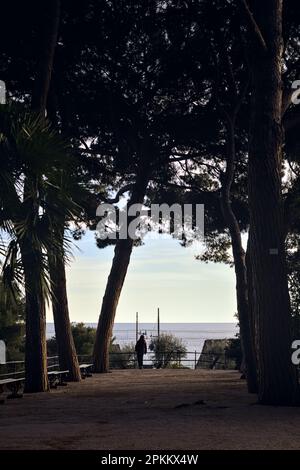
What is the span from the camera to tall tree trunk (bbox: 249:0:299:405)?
1291 centimetres

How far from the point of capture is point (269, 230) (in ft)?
43.3

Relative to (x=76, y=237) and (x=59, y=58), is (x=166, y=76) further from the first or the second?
(x=76, y=237)

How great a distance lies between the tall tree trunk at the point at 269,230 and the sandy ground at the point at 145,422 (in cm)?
71

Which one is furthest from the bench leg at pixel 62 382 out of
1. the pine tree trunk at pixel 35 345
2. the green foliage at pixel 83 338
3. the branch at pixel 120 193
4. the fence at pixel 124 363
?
the green foliage at pixel 83 338

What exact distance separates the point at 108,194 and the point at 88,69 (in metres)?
8.02

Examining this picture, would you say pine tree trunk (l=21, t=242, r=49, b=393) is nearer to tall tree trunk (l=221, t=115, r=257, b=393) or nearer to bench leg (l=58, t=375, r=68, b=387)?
bench leg (l=58, t=375, r=68, b=387)

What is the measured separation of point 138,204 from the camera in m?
26.1

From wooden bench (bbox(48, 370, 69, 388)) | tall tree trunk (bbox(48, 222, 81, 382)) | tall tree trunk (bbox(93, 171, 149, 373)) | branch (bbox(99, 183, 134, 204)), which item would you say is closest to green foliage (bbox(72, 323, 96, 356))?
tall tree trunk (bbox(93, 171, 149, 373))

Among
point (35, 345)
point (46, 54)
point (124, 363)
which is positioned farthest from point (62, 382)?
point (124, 363)

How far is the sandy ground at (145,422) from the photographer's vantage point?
812 centimetres

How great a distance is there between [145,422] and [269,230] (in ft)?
15.1

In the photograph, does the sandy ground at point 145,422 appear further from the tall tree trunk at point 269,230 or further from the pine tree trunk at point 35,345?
the pine tree trunk at point 35,345

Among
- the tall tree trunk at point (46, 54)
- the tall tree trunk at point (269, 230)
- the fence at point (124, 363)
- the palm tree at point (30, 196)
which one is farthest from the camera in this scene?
the fence at point (124, 363)

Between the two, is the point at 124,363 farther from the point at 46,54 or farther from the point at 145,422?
the point at 145,422
